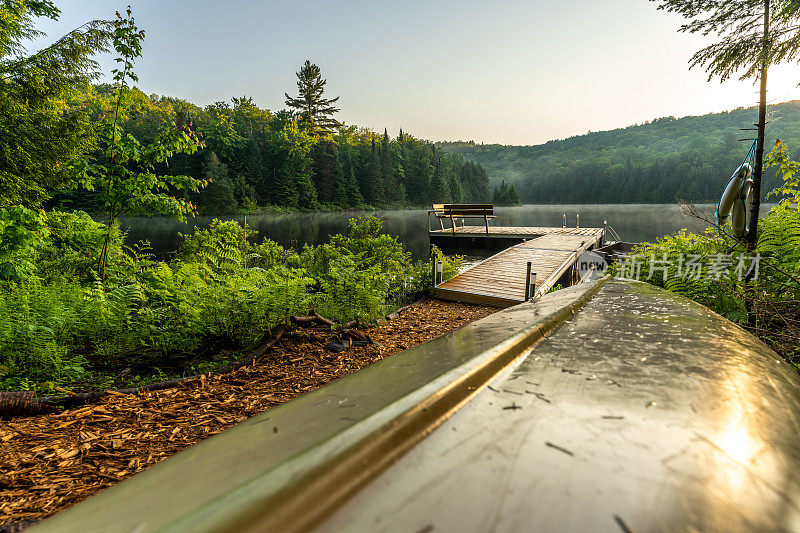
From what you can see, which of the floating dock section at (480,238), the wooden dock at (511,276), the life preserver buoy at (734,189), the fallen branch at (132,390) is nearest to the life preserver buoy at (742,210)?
the life preserver buoy at (734,189)

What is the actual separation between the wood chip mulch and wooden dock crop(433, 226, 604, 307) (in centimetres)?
504

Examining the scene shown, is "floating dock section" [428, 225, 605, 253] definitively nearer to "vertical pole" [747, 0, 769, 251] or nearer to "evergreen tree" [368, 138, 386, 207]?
"vertical pole" [747, 0, 769, 251]

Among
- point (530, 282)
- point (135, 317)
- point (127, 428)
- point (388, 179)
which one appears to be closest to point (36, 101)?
point (135, 317)

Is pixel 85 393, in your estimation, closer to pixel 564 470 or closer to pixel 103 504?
pixel 103 504

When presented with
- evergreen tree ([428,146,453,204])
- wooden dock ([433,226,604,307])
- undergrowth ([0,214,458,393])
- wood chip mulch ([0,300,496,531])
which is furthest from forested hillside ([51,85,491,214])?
wood chip mulch ([0,300,496,531])

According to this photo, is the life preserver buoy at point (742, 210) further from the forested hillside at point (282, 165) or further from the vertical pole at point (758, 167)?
the forested hillside at point (282, 165)

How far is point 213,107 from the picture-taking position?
3546 inches

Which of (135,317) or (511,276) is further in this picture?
(511,276)

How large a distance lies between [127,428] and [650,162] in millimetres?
166097

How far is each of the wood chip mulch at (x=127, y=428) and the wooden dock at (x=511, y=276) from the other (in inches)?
198

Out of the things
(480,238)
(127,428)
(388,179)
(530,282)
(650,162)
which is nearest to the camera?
(127,428)

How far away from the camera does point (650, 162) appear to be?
436 ft

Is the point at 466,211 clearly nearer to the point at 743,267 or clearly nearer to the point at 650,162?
the point at 743,267

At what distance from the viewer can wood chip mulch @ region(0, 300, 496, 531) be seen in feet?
7.30
